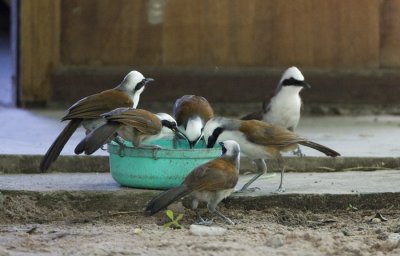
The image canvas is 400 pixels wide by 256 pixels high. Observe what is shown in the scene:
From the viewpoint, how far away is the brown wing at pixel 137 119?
19.0 ft

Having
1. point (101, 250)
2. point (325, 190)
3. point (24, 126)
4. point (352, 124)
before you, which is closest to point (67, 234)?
point (101, 250)

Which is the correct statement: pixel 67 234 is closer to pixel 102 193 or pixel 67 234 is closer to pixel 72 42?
pixel 102 193

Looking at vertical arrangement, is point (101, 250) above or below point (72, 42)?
below

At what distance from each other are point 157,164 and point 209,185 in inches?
26.1

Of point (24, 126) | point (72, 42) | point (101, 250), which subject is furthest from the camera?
point (72, 42)

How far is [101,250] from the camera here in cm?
470

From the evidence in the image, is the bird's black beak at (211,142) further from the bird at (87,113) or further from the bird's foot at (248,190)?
the bird at (87,113)

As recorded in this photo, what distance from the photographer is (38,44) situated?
9.31m

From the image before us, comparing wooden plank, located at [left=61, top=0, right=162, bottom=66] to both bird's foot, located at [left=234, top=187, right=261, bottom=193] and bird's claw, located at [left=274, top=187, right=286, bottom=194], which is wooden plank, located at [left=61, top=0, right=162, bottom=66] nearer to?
bird's foot, located at [left=234, top=187, right=261, bottom=193]

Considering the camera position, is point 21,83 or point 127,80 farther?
point 21,83

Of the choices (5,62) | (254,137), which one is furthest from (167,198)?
(5,62)

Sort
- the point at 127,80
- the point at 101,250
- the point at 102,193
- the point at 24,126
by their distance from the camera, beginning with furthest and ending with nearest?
the point at 24,126, the point at 127,80, the point at 102,193, the point at 101,250

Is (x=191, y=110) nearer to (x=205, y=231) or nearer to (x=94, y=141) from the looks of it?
(x=94, y=141)

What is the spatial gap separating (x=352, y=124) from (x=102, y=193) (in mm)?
3511
